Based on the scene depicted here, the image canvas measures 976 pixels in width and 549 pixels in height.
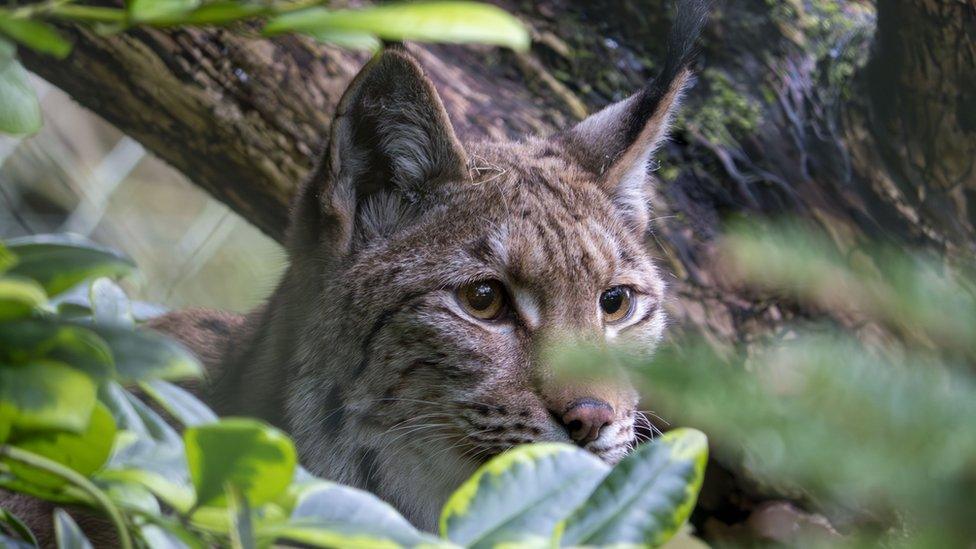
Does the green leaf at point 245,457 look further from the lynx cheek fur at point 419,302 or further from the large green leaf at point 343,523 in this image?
the lynx cheek fur at point 419,302

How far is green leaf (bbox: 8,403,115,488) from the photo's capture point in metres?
Result: 0.88

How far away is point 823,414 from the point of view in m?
0.60

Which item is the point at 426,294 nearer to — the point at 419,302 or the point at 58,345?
the point at 419,302

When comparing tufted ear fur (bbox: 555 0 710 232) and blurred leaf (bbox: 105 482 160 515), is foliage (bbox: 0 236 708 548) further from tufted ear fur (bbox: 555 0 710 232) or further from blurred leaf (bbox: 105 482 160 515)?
tufted ear fur (bbox: 555 0 710 232)

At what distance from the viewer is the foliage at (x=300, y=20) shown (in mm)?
718

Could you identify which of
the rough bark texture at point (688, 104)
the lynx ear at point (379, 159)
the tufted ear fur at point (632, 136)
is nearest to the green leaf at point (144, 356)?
the lynx ear at point (379, 159)

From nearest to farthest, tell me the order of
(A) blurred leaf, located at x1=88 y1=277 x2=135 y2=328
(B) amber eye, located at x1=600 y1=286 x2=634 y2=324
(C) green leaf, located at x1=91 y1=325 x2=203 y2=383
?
(C) green leaf, located at x1=91 y1=325 x2=203 y2=383
(A) blurred leaf, located at x1=88 y1=277 x2=135 y2=328
(B) amber eye, located at x1=600 y1=286 x2=634 y2=324

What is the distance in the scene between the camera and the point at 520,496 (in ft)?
3.05

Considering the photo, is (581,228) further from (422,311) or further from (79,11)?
(79,11)

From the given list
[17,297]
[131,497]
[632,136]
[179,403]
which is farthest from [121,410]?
[632,136]

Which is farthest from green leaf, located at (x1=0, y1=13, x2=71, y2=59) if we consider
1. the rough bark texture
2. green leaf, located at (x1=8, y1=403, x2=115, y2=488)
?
the rough bark texture

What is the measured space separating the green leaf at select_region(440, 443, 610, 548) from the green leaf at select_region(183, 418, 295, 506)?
0.58 feet

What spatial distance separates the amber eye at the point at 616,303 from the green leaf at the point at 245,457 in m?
1.99

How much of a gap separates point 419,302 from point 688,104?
1600mm
